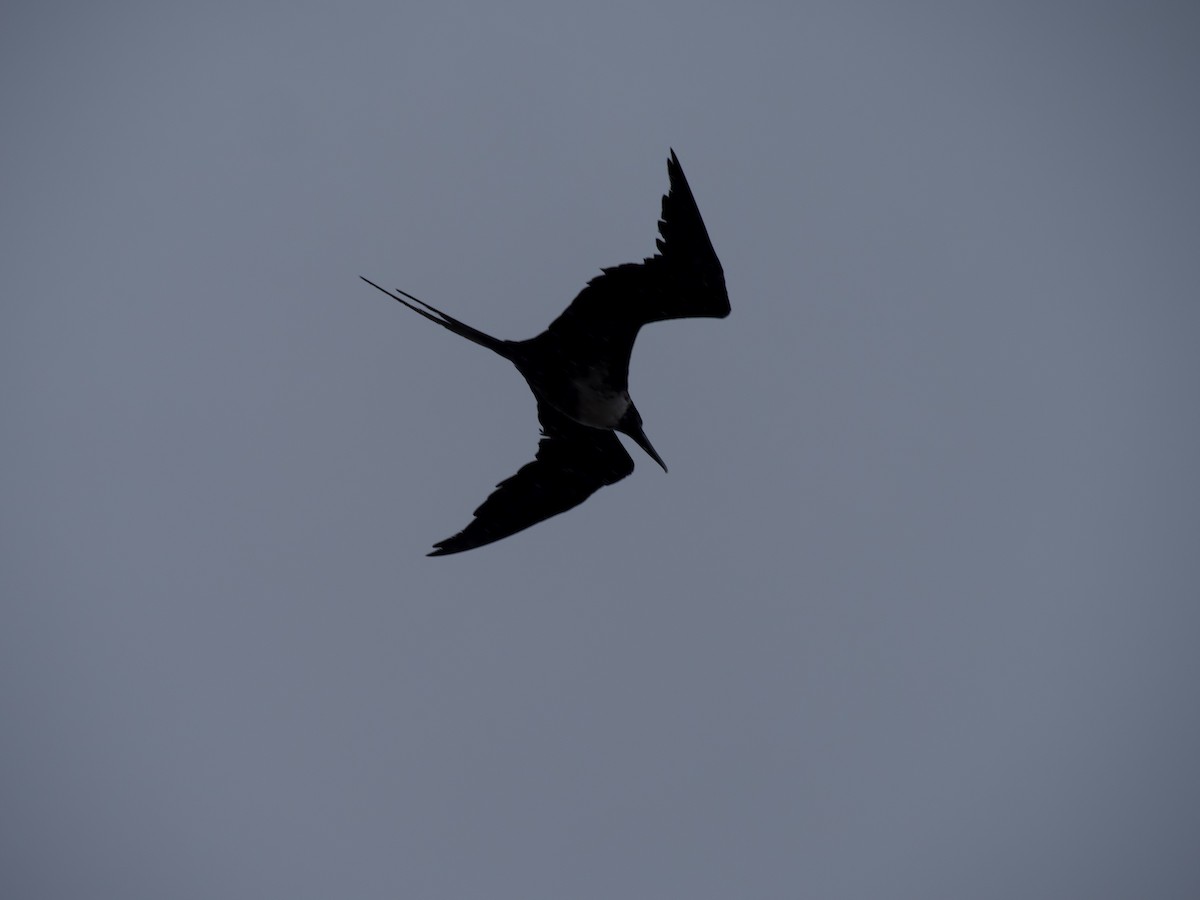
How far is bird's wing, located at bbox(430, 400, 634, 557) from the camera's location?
9.35 metres

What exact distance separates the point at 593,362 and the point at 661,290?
1.05 meters

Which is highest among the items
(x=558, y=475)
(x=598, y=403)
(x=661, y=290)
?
(x=661, y=290)

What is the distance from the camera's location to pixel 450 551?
8.99m

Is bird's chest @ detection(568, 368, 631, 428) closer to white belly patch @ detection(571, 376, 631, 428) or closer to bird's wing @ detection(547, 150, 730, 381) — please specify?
white belly patch @ detection(571, 376, 631, 428)

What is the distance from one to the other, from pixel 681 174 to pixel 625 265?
900 millimetres

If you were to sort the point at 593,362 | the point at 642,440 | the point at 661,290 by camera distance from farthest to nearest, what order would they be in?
the point at 642,440 < the point at 593,362 < the point at 661,290

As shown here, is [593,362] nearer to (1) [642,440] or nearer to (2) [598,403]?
(2) [598,403]

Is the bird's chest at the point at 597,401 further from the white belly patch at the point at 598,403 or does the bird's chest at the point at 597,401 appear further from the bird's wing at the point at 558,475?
the bird's wing at the point at 558,475

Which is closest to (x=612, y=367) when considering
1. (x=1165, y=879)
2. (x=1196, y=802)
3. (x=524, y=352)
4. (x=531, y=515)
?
(x=524, y=352)

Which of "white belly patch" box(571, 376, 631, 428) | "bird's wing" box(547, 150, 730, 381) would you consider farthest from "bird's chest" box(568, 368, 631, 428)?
"bird's wing" box(547, 150, 730, 381)

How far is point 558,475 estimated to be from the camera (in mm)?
9484

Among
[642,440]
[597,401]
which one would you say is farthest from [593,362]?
[642,440]

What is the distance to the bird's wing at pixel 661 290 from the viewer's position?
7.55 meters

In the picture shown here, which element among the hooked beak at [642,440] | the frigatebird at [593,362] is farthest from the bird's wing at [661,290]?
the hooked beak at [642,440]
